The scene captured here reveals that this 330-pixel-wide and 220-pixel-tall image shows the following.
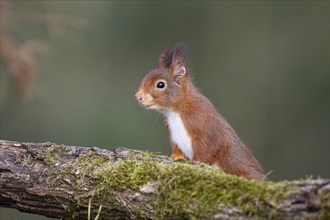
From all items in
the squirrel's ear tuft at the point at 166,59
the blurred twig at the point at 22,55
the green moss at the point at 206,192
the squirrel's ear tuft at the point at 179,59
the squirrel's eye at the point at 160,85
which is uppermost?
the blurred twig at the point at 22,55

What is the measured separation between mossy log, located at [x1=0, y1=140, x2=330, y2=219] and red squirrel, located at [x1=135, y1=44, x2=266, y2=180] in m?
0.92

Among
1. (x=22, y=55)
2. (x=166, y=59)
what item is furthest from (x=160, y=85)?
(x=22, y=55)

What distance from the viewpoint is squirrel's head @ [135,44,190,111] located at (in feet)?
17.9

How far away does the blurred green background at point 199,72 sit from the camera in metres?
12.6

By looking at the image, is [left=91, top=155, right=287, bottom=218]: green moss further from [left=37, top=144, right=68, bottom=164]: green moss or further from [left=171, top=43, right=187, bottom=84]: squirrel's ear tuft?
[left=171, top=43, right=187, bottom=84]: squirrel's ear tuft

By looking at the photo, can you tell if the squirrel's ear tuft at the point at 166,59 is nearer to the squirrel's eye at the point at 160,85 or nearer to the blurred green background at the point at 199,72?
the squirrel's eye at the point at 160,85

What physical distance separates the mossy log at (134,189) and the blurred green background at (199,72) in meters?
7.63

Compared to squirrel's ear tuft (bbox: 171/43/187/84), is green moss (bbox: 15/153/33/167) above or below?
below

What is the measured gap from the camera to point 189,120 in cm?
539

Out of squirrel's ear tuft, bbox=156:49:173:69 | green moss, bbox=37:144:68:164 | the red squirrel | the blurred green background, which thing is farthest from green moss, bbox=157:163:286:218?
the blurred green background

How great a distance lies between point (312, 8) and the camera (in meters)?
13.6

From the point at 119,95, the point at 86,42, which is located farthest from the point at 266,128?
the point at 86,42

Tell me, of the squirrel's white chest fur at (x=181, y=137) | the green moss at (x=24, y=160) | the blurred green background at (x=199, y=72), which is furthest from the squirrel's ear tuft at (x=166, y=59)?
the blurred green background at (x=199, y=72)

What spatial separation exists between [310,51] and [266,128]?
141 cm
